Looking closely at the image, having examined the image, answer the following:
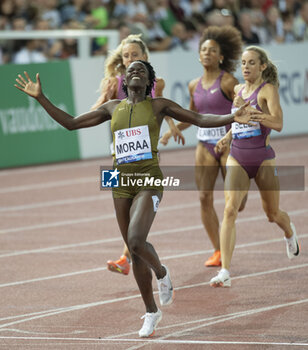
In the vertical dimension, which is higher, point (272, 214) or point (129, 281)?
point (272, 214)

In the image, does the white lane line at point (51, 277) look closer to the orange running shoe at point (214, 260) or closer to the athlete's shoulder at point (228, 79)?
the orange running shoe at point (214, 260)

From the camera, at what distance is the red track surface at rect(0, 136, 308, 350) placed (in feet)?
22.1

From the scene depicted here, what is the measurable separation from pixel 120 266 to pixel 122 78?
1.91 m

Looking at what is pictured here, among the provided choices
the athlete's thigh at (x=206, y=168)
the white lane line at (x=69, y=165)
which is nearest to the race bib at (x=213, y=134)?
the athlete's thigh at (x=206, y=168)

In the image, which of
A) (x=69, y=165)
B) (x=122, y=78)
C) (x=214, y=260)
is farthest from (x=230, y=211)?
(x=69, y=165)

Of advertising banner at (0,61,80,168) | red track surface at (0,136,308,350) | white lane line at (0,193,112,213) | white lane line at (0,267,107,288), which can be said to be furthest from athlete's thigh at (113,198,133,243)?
advertising banner at (0,61,80,168)

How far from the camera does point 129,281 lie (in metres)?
8.80

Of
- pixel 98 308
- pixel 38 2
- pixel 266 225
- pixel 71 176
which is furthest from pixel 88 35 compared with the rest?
pixel 98 308

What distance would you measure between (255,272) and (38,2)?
10.9 metres

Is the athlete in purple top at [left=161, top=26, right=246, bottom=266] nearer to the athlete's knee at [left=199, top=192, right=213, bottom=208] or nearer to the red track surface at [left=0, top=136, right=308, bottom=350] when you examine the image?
the athlete's knee at [left=199, top=192, right=213, bottom=208]

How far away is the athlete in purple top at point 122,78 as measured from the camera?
865 centimetres

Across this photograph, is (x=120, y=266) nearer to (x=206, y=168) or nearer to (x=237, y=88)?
(x=206, y=168)

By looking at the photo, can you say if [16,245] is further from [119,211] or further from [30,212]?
[119,211]

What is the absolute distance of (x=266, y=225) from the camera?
1131cm
